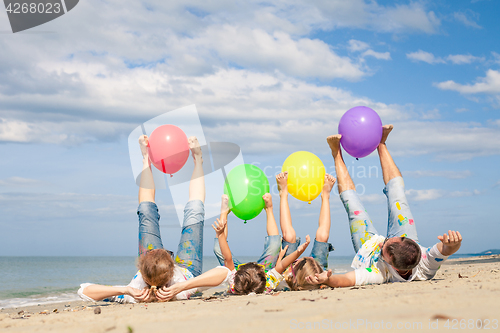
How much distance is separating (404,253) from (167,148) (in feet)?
10.7

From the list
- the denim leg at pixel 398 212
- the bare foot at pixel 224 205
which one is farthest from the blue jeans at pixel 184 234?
the denim leg at pixel 398 212

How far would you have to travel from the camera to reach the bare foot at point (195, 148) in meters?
5.43

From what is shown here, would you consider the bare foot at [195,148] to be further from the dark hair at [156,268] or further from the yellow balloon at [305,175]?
the dark hair at [156,268]

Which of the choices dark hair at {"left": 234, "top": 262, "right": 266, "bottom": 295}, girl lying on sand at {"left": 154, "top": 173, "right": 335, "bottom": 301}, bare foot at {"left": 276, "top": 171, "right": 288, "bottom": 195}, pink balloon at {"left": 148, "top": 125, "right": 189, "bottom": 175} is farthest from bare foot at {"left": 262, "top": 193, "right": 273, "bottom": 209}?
pink balloon at {"left": 148, "top": 125, "right": 189, "bottom": 175}

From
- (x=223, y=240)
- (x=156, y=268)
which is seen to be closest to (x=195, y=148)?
(x=223, y=240)

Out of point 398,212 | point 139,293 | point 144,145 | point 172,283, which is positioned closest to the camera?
point 139,293

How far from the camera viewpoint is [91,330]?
2.39 metres

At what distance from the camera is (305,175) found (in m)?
5.44

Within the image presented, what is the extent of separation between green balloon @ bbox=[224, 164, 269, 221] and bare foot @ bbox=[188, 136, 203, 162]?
0.53m

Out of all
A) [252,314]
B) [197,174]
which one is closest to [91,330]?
[252,314]

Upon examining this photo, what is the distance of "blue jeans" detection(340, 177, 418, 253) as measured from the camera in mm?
4703

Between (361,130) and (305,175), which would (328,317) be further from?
(361,130)

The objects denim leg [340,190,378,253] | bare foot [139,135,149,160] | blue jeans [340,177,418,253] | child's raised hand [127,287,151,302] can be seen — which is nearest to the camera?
child's raised hand [127,287,151,302]

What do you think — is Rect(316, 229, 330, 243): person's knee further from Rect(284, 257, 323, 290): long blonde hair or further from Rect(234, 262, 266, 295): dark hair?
Rect(234, 262, 266, 295): dark hair
